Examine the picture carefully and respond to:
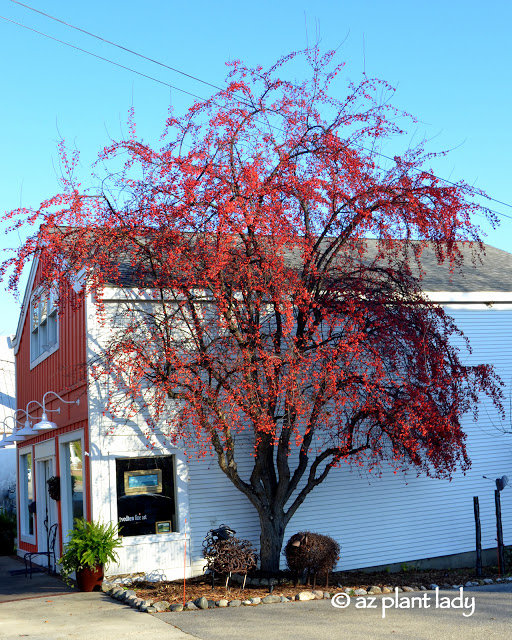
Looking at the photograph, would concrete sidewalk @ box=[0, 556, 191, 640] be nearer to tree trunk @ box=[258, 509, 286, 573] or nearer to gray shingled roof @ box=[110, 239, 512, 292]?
tree trunk @ box=[258, 509, 286, 573]

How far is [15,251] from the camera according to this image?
34.4 ft

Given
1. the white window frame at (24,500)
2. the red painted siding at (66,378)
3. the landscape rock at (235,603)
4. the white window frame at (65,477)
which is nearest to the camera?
the landscape rock at (235,603)

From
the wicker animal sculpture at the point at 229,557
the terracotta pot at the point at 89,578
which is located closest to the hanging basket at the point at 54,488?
the terracotta pot at the point at 89,578

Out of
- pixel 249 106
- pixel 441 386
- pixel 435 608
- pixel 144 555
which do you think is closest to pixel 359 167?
pixel 249 106

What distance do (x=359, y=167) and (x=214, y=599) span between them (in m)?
6.83

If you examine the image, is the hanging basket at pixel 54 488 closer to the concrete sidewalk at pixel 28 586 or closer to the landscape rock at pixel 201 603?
the concrete sidewalk at pixel 28 586

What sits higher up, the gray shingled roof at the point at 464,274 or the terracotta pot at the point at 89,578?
the gray shingled roof at the point at 464,274

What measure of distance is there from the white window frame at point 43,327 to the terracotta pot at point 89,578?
5.01 m

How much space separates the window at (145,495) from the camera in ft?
41.1

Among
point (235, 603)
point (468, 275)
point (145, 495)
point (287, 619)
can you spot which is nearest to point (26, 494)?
point (145, 495)

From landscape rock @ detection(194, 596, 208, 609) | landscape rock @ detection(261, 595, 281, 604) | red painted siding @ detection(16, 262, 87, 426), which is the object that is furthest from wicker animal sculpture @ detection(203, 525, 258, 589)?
red painted siding @ detection(16, 262, 87, 426)

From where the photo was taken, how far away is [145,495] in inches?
501

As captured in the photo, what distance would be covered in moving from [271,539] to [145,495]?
7.59ft

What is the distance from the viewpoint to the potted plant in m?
11.5
